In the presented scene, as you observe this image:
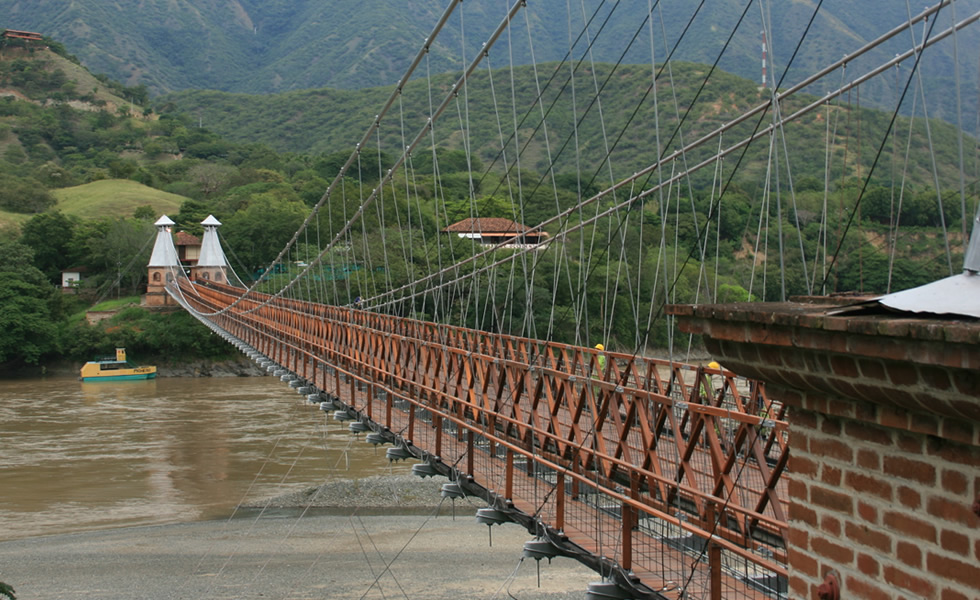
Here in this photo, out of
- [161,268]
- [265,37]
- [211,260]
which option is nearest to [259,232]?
[211,260]

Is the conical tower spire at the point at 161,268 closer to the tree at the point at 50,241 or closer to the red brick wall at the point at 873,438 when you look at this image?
the tree at the point at 50,241

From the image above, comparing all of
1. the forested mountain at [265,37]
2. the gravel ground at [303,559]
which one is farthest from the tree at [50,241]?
the forested mountain at [265,37]

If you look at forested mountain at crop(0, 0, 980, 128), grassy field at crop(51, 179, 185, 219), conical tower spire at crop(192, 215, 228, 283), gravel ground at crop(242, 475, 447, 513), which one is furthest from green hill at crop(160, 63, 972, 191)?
forested mountain at crop(0, 0, 980, 128)

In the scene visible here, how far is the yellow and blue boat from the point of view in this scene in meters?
34.6

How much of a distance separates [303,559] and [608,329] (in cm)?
550

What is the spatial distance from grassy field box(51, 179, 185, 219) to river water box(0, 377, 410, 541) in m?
27.3

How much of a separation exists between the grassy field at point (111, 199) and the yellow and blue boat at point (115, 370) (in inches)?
767

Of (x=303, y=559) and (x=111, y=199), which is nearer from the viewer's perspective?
(x=303, y=559)

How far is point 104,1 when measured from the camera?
15750 centimetres

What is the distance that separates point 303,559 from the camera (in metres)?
12.4

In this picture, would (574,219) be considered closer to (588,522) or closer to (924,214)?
(924,214)

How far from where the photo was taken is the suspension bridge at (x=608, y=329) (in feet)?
15.6

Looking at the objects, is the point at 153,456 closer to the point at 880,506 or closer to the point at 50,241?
the point at 880,506

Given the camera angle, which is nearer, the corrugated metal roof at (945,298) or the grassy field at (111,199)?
the corrugated metal roof at (945,298)
